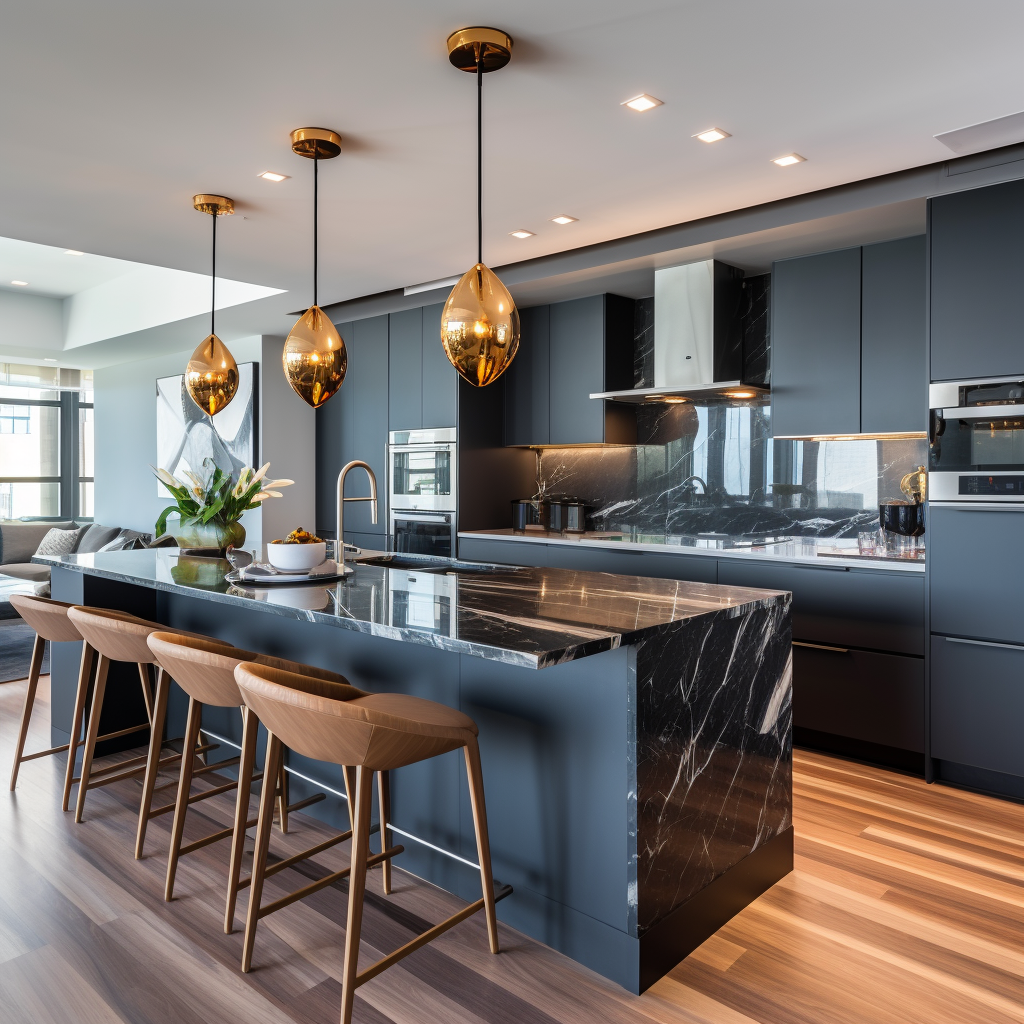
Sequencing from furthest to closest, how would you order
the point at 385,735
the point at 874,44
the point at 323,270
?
the point at 323,270, the point at 874,44, the point at 385,735

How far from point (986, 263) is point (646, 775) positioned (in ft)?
7.61

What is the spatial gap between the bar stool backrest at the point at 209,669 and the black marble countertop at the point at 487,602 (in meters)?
0.16

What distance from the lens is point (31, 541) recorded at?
789 centimetres

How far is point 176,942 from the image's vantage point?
204 centimetres

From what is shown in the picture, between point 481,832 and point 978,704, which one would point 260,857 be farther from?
point 978,704

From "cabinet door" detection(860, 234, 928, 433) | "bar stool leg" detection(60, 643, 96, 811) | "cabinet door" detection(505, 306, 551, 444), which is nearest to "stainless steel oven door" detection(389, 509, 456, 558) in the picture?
"cabinet door" detection(505, 306, 551, 444)

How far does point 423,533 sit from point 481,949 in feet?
11.2

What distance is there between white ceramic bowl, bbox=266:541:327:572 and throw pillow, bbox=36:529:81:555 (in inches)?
224

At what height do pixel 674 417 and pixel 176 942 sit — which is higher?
pixel 674 417

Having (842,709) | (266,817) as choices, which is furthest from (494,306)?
(842,709)

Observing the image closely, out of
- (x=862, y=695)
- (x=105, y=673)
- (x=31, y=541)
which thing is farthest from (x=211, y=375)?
(x=31, y=541)

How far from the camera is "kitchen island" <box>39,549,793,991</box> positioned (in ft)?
6.18

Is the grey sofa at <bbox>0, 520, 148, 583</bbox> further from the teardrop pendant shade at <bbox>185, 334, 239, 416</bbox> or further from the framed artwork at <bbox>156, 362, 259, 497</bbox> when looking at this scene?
the teardrop pendant shade at <bbox>185, 334, 239, 416</bbox>

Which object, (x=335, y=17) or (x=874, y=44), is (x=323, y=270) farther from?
(x=874, y=44)
